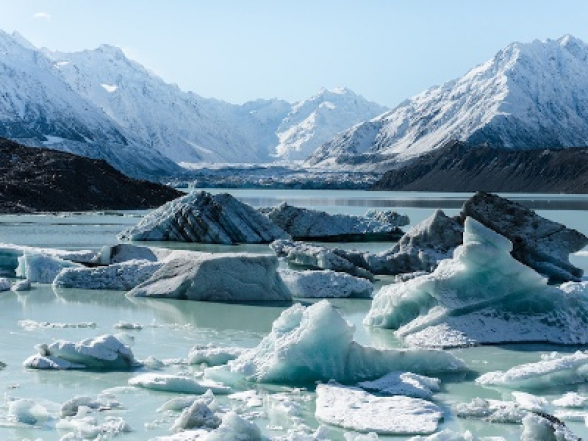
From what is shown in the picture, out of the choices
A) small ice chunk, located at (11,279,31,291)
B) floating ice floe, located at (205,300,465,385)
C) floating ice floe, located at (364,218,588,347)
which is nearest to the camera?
floating ice floe, located at (205,300,465,385)

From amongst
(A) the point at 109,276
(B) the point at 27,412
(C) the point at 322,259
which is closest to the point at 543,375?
(B) the point at 27,412

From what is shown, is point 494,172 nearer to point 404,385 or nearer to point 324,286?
point 324,286

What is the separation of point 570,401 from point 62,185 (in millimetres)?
56971

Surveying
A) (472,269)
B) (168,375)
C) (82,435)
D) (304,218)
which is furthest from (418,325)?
(304,218)

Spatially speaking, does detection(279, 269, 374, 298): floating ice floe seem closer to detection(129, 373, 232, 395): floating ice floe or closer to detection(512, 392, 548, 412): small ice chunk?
detection(129, 373, 232, 395): floating ice floe

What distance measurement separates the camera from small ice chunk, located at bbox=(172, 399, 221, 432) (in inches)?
292

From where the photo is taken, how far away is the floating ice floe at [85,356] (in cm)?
956

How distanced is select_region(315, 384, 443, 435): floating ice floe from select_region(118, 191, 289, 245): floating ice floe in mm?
21604

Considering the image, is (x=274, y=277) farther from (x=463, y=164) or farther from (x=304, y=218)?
(x=463, y=164)

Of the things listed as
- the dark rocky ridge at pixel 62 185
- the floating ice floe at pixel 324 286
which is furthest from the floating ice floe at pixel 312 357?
the dark rocky ridge at pixel 62 185

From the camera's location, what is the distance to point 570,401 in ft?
27.7

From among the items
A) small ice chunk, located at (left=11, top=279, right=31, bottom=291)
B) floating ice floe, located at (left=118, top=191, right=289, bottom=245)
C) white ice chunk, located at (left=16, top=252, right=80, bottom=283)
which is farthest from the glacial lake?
floating ice floe, located at (left=118, top=191, right=289, bottom=245)

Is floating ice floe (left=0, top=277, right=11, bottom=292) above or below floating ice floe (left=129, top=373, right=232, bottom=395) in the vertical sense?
below

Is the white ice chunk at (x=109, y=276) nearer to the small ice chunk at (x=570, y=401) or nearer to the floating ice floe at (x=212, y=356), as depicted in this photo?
the floating ice floe at (x=212, y=356)
